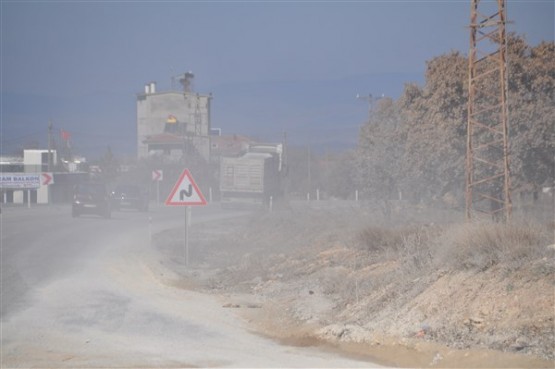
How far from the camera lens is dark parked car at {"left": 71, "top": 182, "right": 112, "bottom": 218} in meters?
38.9

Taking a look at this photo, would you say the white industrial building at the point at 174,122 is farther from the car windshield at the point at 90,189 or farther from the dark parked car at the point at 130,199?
the car windshield at the point at 90,189

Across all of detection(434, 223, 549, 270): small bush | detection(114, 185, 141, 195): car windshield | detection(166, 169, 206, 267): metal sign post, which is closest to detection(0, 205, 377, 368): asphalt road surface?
detection(166, 169, 206, 267): metal sign post

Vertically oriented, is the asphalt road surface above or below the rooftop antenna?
below

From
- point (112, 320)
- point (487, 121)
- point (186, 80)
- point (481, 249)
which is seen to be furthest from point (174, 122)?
point (481, 249)

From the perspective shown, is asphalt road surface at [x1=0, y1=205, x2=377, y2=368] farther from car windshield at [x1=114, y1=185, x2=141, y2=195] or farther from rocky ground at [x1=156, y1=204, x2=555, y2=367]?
car windshield at [x1=114, y1=185, x2=141, y2=195]

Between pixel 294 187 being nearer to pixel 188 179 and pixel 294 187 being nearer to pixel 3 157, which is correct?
pixel 3 157

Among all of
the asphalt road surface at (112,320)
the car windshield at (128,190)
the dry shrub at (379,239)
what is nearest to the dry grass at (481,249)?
the dry shrub at (379,239)

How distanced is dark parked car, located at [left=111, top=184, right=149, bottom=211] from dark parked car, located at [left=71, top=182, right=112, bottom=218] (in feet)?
12.6

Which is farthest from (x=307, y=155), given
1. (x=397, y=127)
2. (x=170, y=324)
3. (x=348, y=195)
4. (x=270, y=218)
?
(x=170, y=324)

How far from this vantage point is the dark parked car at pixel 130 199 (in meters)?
44.4

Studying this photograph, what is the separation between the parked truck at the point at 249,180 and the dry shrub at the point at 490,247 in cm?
3650

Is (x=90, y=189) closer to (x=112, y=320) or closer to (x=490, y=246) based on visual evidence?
(x=112, y=320)

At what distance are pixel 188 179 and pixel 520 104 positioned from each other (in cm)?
1068

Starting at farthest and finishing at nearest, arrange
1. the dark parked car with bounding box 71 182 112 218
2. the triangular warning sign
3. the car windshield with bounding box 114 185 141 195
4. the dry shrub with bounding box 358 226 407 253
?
the car windshield with bounding box 114 185 141 195 < the dark parked car with bounding box 71 182 112 218 < the triangular warning sign < the dry shrub with bounding box 358 226 407 253
